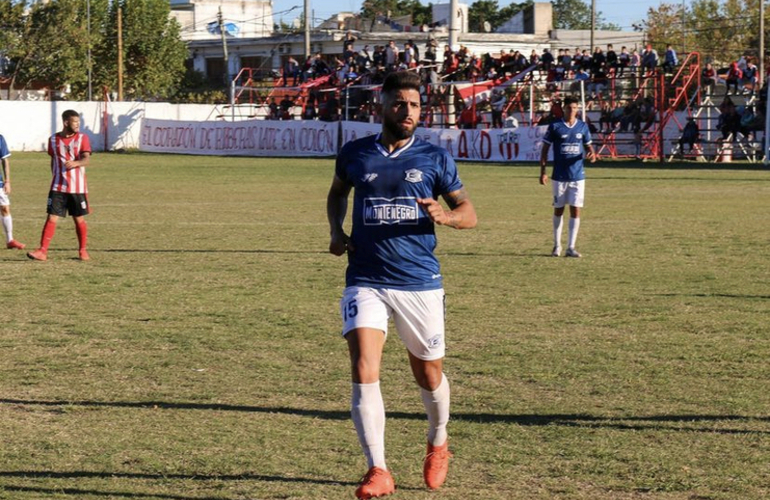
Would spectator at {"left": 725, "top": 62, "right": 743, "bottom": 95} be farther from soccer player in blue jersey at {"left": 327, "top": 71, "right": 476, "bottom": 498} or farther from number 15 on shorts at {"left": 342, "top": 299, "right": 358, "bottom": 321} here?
number 15 on shorts at {"left": 342, "top": 299, "right": 358, "bottom": 321}

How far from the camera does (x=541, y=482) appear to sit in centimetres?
634

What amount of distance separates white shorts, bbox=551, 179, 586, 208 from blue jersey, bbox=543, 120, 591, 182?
0.22 ft

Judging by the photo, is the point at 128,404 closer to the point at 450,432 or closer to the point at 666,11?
the point at 450,432

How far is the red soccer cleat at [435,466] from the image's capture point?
6188 millimetres

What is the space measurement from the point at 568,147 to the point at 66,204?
6737 mm

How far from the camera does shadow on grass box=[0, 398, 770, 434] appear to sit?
24.7ft

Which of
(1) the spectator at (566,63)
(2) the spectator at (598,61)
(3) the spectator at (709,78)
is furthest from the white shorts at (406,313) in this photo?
(1) the spectator at (566,63)

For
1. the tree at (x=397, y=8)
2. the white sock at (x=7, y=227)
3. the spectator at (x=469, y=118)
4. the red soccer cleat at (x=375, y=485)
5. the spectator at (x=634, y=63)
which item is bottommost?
the red soccer cleat at (x=375, y=485)

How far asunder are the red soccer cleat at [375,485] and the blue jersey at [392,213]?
Result: 3.00 feet

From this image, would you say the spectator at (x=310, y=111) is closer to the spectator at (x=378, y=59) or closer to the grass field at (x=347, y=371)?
the spectator at (x=378, y=59)

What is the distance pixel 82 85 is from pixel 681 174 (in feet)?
179

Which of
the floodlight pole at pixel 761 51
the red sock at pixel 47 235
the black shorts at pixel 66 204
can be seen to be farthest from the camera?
the floodlight pole at pixel 761 51

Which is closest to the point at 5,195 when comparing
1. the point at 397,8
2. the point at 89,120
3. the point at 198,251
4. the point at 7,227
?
the point at 7,227

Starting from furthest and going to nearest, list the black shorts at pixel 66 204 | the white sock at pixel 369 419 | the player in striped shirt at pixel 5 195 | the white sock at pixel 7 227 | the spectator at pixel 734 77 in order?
the spectator at pixel 734 77, the white sock at pixel 7 227, the player in striped shirt at pixel 5 195, the black shorts at pixel 66 204, the white sock at pixel 369 419
